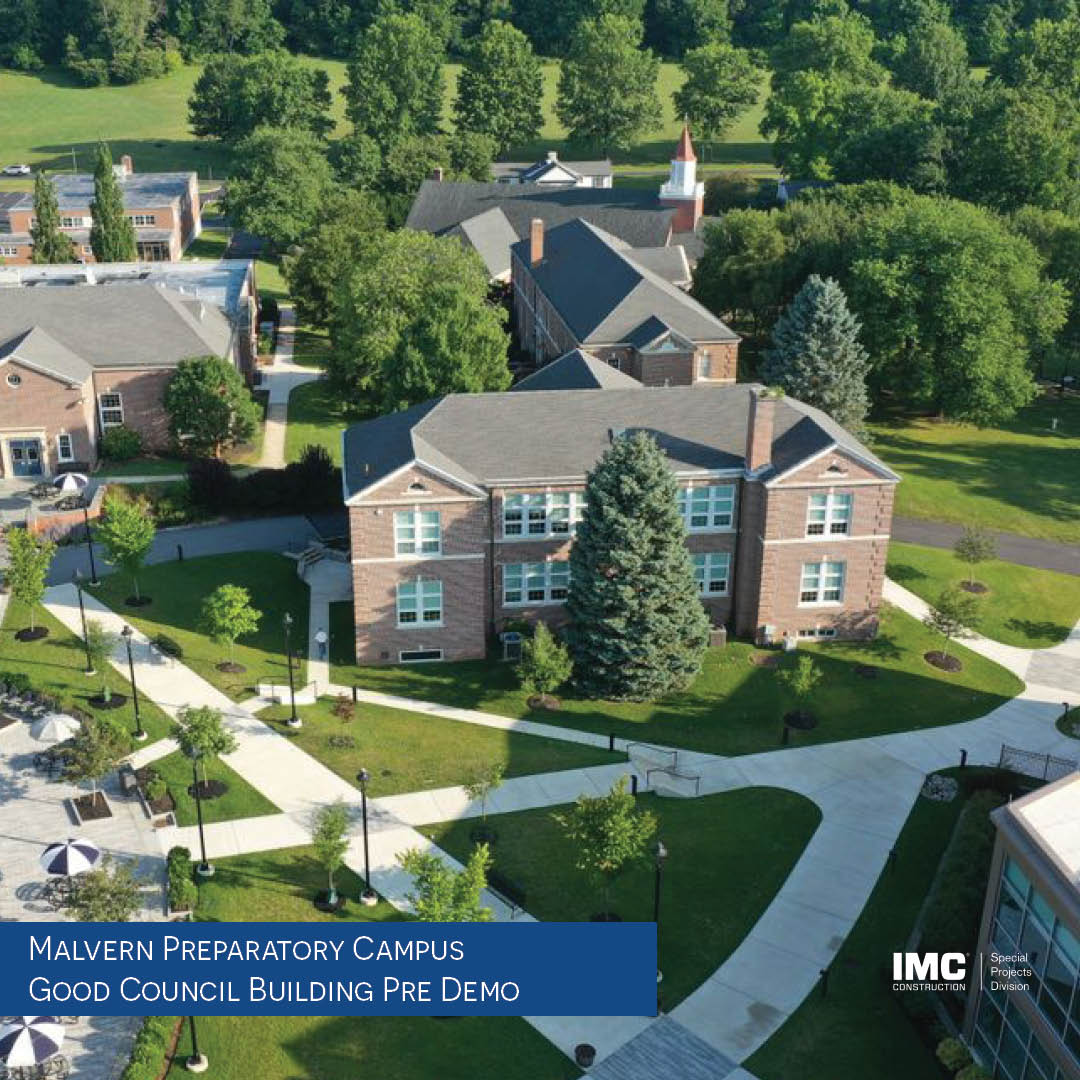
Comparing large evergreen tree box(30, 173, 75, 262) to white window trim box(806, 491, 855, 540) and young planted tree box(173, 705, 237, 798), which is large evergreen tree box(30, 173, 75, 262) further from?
white window trim box(806, 491, 855, 540)

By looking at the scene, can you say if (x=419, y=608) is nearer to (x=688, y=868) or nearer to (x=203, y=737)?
(x=203, y=737)

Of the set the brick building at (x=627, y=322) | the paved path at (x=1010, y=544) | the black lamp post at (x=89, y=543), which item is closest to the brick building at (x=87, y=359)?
the black lamp post at (x=89, y=543)

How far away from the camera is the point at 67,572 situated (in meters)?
57.2

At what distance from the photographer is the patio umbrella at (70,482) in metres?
60.8

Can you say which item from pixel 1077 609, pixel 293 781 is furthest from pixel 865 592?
pixel 293 781

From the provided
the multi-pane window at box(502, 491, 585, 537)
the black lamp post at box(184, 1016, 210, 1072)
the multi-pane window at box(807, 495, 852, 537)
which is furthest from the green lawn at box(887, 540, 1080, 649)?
the black lamp post at box(184, 1016, 210, 1072)

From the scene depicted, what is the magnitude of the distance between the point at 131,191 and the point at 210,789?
93620 mm

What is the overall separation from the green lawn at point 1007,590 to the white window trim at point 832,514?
7.28m

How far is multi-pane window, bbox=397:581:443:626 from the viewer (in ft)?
164

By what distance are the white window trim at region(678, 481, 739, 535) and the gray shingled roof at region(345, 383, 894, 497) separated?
0.83 metres

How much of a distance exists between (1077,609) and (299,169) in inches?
3187

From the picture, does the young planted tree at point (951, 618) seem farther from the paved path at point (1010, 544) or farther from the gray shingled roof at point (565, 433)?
the paved path at point (1010, 544)

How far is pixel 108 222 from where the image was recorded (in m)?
99.9

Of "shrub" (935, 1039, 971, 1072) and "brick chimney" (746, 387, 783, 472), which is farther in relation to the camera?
"brick chimney" (746, 387, 783, 472)
